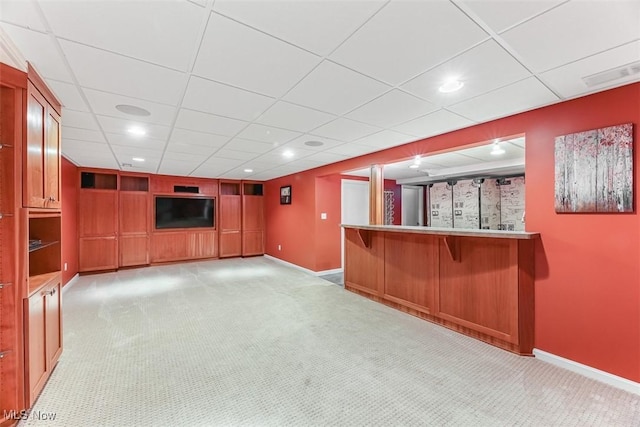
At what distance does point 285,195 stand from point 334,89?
16.3 ft

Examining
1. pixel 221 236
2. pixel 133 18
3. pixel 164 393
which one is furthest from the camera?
pixel 221 236

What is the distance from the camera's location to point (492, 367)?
2.41 metres

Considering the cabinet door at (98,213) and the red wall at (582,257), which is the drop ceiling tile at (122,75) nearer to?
the red wall at (582,257)

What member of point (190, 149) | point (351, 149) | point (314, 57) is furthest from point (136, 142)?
point (314, 57)

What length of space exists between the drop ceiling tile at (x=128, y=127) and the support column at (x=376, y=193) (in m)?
3.01

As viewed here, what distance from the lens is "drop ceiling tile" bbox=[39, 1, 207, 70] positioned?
128 centimetres

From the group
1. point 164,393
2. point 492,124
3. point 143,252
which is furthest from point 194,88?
point 143,252

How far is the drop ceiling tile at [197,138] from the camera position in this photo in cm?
330

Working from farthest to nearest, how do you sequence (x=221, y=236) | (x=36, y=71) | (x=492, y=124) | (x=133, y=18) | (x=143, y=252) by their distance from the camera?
(x=221, y=236)
(x=143, y=252)
(x=492, y=124)
(x=36, y=71)
(x=133, y=18)

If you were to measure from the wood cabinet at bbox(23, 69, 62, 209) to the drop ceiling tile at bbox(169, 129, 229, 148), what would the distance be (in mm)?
1109

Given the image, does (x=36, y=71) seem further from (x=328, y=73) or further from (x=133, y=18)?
(x=328, y=73)

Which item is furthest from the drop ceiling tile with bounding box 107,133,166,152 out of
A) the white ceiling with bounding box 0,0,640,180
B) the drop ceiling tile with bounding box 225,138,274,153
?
the drop ceiling tile with bounding box 225,138,274,153

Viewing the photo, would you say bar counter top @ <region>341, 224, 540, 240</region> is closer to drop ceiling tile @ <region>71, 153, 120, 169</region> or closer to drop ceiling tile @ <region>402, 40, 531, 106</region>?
drop ceiling tile @ <region>402, 40, 531, 106</region>

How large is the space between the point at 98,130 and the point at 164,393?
2.94m
